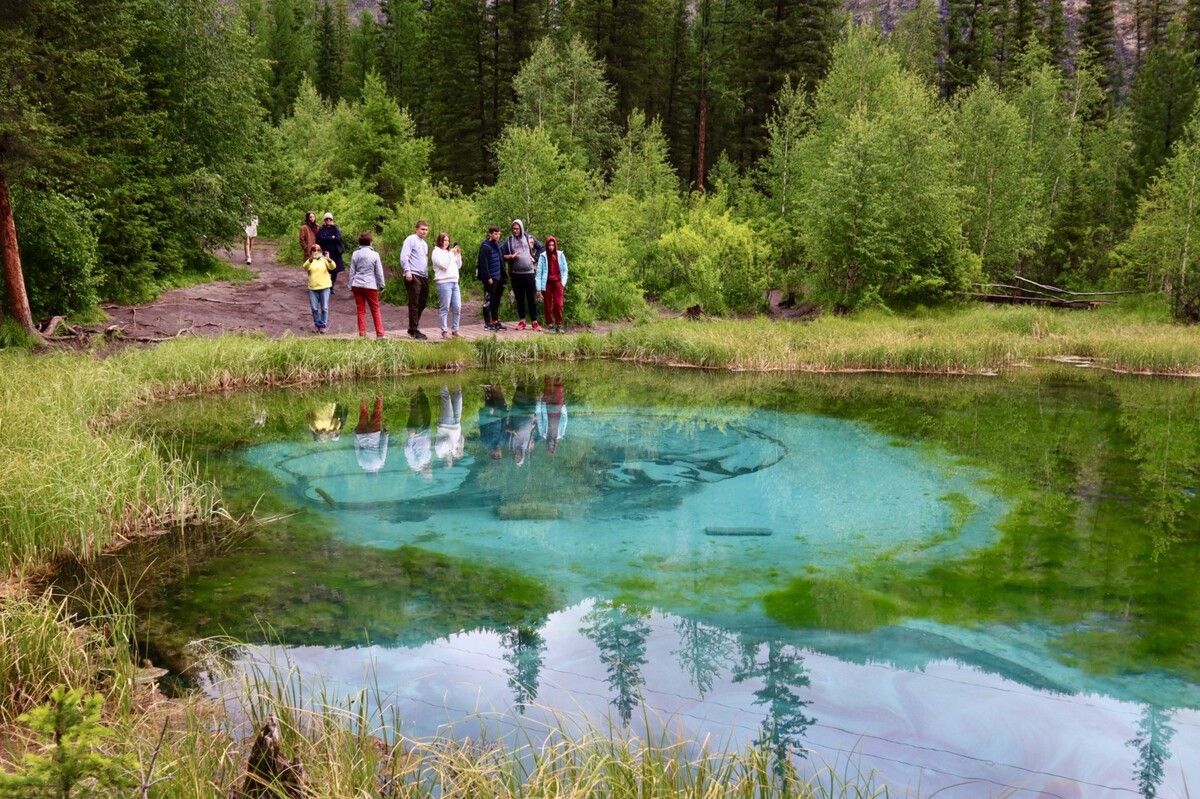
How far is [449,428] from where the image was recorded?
10.9 meters

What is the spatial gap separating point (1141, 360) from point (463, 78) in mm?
28049

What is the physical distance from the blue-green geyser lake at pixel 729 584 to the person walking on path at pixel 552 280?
18.5ft

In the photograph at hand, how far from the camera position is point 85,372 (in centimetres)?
973

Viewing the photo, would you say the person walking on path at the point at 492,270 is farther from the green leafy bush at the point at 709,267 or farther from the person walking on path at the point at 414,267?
the green leafy bush at the point at 709,267

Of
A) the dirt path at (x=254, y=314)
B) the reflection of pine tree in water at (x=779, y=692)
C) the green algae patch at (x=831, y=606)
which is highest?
the dirt path at (x=254, y=314)

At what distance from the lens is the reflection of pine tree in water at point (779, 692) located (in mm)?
4016

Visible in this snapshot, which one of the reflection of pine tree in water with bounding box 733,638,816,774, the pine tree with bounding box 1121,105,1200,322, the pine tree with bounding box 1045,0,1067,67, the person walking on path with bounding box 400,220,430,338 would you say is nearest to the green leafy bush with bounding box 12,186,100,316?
the person walking on path with bounding box 400,220,430,338

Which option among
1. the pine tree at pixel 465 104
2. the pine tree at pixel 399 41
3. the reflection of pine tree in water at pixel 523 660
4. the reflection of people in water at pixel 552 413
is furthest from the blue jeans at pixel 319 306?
the pine tree at pixel 399 41

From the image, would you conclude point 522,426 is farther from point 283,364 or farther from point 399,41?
point 399,41

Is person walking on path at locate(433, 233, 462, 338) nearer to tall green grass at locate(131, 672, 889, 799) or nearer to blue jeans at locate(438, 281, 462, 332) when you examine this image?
blue jeans at locate(438, 281, 462, 332)

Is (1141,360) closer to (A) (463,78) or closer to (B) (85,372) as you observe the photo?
(B) (85,372)

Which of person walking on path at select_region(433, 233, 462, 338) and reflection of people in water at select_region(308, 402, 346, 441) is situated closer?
reflection of people in water at select_region(308, 402, 346, 441)

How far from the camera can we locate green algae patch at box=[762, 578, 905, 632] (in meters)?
5.46

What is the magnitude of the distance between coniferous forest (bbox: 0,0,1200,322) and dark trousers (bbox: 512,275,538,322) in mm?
1622
